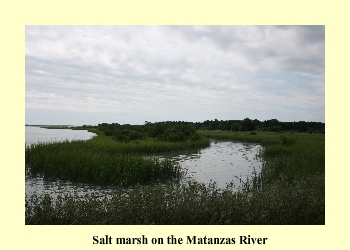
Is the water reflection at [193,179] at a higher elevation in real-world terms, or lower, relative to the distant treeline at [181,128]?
lower

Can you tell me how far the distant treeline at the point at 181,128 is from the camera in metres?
37.0

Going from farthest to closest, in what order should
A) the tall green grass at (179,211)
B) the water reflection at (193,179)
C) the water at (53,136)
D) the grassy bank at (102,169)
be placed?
the water at (53,136), the grassy bank at (102,169), the water reflection at (193,179), the tall green grass at (179,211)

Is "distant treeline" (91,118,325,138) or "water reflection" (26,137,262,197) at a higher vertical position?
"distant treeline" (91,118,325,138)

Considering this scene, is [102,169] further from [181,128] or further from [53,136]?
[53,136]

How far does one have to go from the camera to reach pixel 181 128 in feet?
140

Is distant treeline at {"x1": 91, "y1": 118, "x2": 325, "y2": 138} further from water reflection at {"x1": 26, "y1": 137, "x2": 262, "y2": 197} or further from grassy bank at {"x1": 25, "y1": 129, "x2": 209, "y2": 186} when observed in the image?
grassy bank at {"x1": 25, "y1": 129, "x2": 209, "y2": 186}

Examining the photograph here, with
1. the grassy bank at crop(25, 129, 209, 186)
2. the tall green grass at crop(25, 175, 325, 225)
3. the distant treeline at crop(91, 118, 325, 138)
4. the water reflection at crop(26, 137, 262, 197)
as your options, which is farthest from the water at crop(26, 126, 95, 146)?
the tall green grass at crop(25, 175, 325, 225)

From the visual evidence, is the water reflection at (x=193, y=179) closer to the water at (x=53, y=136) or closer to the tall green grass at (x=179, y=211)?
the tall green grass at (x=179, y=211)

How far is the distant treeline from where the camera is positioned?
37.0 metres

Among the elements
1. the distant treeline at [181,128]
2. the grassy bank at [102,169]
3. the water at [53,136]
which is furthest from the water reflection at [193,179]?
the water at [53,136]

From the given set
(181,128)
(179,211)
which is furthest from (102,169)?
(181,128)

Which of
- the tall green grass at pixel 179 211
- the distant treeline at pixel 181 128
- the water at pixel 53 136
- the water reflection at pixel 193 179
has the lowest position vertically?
the water reflection at pixel 193 179

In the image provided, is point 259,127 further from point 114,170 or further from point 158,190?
point 158,190
